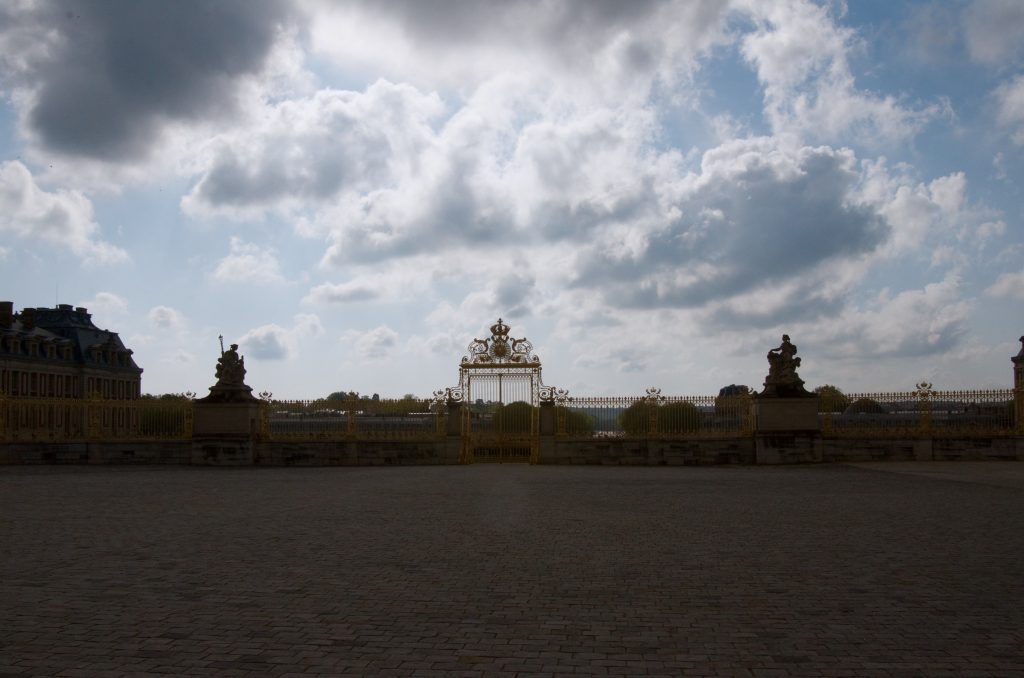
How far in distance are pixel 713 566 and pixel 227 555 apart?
17.1 ft

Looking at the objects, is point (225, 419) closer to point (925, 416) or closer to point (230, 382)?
point (230, 382)

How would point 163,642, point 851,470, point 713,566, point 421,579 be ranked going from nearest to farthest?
point 163,642 < point 421,579 < point 713,566 < point 851,470

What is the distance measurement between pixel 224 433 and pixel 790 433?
1685 cm

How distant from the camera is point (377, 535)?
1161 centimetres

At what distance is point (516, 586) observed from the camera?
8.33 metres

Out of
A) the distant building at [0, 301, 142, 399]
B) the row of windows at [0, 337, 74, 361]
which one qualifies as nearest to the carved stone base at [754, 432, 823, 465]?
the distant building at [0, 301, 142, 399]

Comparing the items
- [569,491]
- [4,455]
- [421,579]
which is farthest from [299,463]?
[421,579]

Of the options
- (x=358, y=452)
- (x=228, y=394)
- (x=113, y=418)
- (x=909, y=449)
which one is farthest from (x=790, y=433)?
(x=113, y=418)

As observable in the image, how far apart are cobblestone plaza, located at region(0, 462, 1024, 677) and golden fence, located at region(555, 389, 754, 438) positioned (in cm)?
1073

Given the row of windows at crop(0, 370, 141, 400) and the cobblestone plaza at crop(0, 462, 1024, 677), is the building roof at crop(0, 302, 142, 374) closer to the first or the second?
the row of windows at crop(0, 370, 141, 400)

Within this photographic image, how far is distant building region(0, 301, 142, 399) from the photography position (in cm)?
6269

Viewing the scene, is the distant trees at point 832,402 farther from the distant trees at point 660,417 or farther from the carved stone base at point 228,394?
the carved stone base at point 228,394

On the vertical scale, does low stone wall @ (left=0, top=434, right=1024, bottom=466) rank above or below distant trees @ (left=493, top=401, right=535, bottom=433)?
below

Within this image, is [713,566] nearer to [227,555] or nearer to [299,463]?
[227,555]
